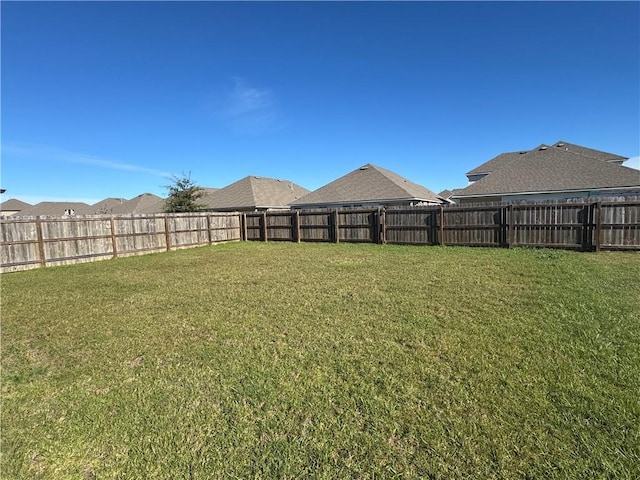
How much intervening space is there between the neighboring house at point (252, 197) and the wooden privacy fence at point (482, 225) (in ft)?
26.7

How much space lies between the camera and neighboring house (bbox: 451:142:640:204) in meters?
14.9

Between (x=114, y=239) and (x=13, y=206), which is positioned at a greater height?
(x=13, y=206)

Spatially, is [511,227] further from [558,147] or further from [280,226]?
[558,147]

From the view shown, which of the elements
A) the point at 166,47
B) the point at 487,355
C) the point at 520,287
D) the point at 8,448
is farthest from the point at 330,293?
the point at 166,47

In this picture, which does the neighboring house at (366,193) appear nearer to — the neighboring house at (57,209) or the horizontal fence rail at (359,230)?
the horizontal fence rail at (359,230)

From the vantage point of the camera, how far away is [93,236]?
12.0 metres

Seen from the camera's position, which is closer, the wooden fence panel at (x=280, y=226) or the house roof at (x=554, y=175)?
the house roof at (x=554, y=175)

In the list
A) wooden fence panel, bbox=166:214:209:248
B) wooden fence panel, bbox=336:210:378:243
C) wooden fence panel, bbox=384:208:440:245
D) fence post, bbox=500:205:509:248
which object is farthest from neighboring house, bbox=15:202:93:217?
fence post, bbox=500:205:509:248

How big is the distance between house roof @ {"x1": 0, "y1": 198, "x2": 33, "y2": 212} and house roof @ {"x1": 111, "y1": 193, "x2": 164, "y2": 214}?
20.8 meters

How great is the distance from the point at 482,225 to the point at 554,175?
8.08m

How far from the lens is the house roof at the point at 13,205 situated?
45688 millimetres

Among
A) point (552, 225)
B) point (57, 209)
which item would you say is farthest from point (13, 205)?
point (552, 225)

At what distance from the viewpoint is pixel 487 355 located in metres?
3.24

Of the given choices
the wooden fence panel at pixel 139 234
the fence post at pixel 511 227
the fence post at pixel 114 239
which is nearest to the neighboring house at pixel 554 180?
the fence post at pixel 511 227
